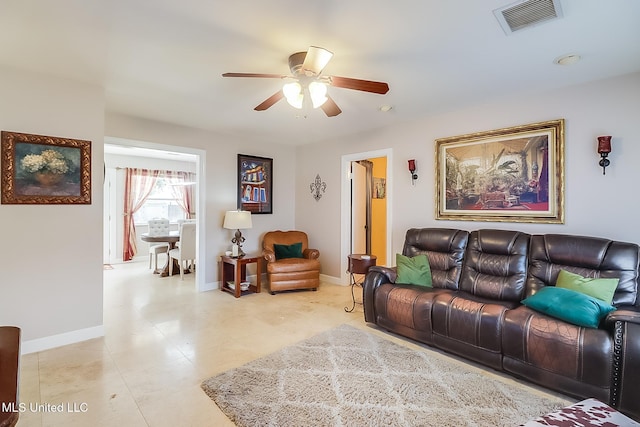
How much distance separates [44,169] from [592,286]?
482 cm

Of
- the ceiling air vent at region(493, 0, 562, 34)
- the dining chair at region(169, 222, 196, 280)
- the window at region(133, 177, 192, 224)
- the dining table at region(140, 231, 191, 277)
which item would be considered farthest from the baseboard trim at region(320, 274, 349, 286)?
the window at region(133, 177, 192, 224)

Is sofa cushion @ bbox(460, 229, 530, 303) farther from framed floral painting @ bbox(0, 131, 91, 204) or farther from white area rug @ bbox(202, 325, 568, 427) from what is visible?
framed floral painting @ bbox(0, 131, 91, 204)

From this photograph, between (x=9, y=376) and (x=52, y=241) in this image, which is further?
→ (x=52, y=241)

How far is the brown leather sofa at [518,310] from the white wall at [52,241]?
2923mm

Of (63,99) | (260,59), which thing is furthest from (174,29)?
(63,99)

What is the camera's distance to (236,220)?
15.4ft

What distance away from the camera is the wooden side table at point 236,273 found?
14.7 ft

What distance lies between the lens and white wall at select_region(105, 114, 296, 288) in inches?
161

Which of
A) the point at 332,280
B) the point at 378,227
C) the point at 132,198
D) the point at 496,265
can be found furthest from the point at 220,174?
the point at 496,265

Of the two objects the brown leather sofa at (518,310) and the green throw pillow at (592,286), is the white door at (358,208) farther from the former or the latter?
the green throw pillow at (592,286)

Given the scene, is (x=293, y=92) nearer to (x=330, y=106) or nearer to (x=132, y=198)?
(x=330, y=106)

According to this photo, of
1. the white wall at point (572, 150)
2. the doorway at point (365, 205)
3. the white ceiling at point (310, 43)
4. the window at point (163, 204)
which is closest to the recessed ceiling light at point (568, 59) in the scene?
the white ceiling at point (310, 43)

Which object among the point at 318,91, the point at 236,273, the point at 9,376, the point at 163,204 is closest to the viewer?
the point at 9,376

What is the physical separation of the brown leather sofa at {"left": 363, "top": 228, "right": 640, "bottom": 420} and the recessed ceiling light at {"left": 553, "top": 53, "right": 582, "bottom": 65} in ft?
4.89
